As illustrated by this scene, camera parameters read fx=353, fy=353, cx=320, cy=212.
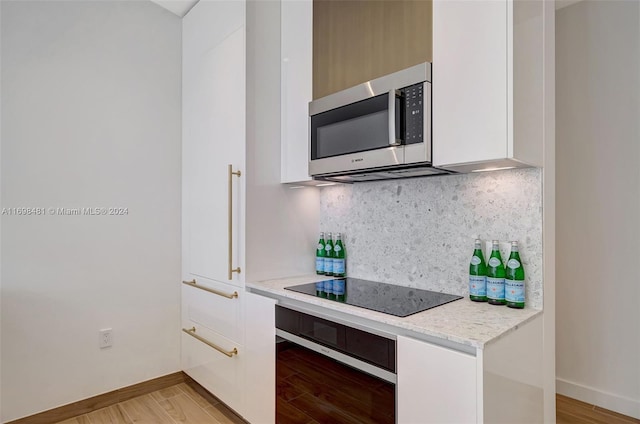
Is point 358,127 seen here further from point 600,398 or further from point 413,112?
point 600,398

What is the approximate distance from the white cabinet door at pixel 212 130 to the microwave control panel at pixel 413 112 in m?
0.88

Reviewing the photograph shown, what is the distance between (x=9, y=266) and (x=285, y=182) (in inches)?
59.9

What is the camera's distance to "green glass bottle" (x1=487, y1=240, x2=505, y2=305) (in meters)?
1.42

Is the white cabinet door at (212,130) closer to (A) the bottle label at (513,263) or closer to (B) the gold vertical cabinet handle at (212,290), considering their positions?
(B) the gold vertical cabinet handle at (212,290)

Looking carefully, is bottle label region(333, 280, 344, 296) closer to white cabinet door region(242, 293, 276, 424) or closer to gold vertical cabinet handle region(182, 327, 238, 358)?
white cabinet door region(242, 293, 276, 424)

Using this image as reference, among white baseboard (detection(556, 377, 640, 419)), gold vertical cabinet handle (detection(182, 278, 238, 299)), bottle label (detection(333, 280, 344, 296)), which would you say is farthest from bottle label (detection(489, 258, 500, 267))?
white baseboard (detection(556, 377, 640, 419))

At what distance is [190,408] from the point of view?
2.13 metres

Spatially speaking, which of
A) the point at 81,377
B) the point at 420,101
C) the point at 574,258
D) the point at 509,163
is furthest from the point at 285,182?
the point at 574,258

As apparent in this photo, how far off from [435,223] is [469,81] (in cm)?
70

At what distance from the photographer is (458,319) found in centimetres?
123

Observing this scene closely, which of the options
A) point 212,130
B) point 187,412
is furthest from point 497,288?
point 187,412

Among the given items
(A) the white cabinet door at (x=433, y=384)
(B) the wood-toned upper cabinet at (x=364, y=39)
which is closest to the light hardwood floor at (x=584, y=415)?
(A) the white cabinet door at (x=433, y=384)

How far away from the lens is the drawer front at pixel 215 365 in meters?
1.92

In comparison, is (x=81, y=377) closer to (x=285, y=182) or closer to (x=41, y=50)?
(x=285, y=182)
